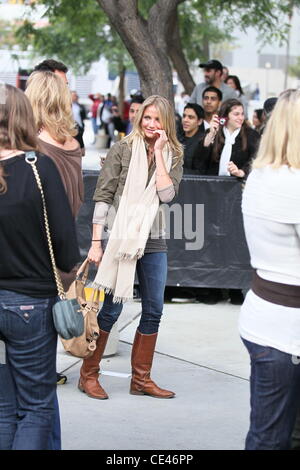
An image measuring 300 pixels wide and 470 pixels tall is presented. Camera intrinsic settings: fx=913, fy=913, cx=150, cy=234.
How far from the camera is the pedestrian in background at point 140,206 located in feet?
18.2

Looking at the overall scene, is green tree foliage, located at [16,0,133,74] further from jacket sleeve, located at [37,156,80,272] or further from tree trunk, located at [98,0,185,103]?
jacket sleeve, located at [37,156,80,272]

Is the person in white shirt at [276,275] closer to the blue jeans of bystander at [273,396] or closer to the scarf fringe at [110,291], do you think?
the blue jeans of bystander at [273,396]

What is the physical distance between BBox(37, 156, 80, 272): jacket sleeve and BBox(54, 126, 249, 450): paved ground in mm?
1516

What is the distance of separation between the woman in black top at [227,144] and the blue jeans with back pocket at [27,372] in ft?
16.1

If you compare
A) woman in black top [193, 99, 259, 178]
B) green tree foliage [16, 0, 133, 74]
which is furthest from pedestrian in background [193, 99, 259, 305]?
green tree foliage [16, 0, 133, 74]

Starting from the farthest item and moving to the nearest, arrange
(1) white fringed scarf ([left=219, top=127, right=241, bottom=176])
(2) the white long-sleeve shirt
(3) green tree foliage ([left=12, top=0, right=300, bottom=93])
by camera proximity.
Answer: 1. (3) green tree foliage ([left=12, top=0, right=300, bottom=93])
2. (1) white fringed scarf ([left=219, top=127, right=241, bottom=176])
3. (2) the white long-sleeve shirt

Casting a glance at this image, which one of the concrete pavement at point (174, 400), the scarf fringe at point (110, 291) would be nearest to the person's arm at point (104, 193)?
the scarf fringe at point (110, 291)

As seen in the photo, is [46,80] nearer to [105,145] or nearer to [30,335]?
[30,335]

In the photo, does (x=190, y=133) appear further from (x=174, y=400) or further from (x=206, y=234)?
(x=174, y=400)

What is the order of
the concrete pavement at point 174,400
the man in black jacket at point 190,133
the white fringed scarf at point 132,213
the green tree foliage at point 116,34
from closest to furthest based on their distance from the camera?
1. the concrete pavement at point 174,400
2. the white fringed scarf at point 132,213
3. the man in black jacket at point 190,133
4. the green tree foliage at point 116,34

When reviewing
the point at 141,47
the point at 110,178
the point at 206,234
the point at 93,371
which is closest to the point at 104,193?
the point at 110,178

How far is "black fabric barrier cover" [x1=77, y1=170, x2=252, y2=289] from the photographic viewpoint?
846 cm
